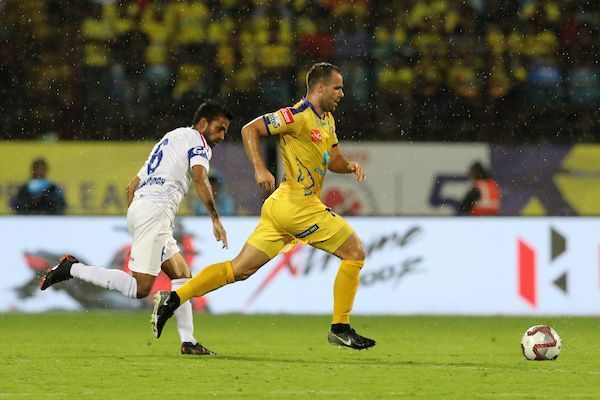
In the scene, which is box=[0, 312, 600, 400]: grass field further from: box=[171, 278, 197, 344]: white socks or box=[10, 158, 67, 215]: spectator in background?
box=[10, 158, 67, 215]: spectator in background

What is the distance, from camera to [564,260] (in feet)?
A: 40.3

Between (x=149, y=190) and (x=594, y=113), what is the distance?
383 inches

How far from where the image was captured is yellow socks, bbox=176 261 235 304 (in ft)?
24.9

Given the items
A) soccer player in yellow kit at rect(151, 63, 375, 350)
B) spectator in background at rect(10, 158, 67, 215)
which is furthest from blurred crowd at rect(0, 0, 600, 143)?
soccer player in yellow kit at rect(151, 63, 375, 350)

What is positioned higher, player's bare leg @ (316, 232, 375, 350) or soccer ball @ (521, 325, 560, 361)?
player's bare leg @ (316, 232, 375, 350)

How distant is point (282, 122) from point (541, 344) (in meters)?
2.08

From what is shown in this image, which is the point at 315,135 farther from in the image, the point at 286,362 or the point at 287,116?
the point at 286,362

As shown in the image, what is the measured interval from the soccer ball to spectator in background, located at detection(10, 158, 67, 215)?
714 centimetres

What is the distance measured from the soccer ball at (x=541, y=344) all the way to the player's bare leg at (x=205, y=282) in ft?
5.56

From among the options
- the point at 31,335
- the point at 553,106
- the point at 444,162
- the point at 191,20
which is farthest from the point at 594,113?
the point at 31,335

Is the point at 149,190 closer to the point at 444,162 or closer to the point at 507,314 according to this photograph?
the point at 507,314

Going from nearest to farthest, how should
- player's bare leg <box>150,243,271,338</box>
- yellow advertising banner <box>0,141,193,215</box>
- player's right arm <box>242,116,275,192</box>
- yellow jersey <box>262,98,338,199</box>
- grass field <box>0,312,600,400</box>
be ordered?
1. grass field <box>0,312,600,400</box>
2. player's right arm <box>242,116,275,192</box>
3. player's bare leg <box>150,243,271,338</box>
4. yellow jersey <box>262,98,338,199</box>
5. yellow advertising banner <box>0,141,193,215</box>

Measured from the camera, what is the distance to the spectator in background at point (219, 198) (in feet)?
46.2

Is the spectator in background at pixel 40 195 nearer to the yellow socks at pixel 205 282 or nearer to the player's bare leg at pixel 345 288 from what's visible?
the yellow socks at pixel 205 282
